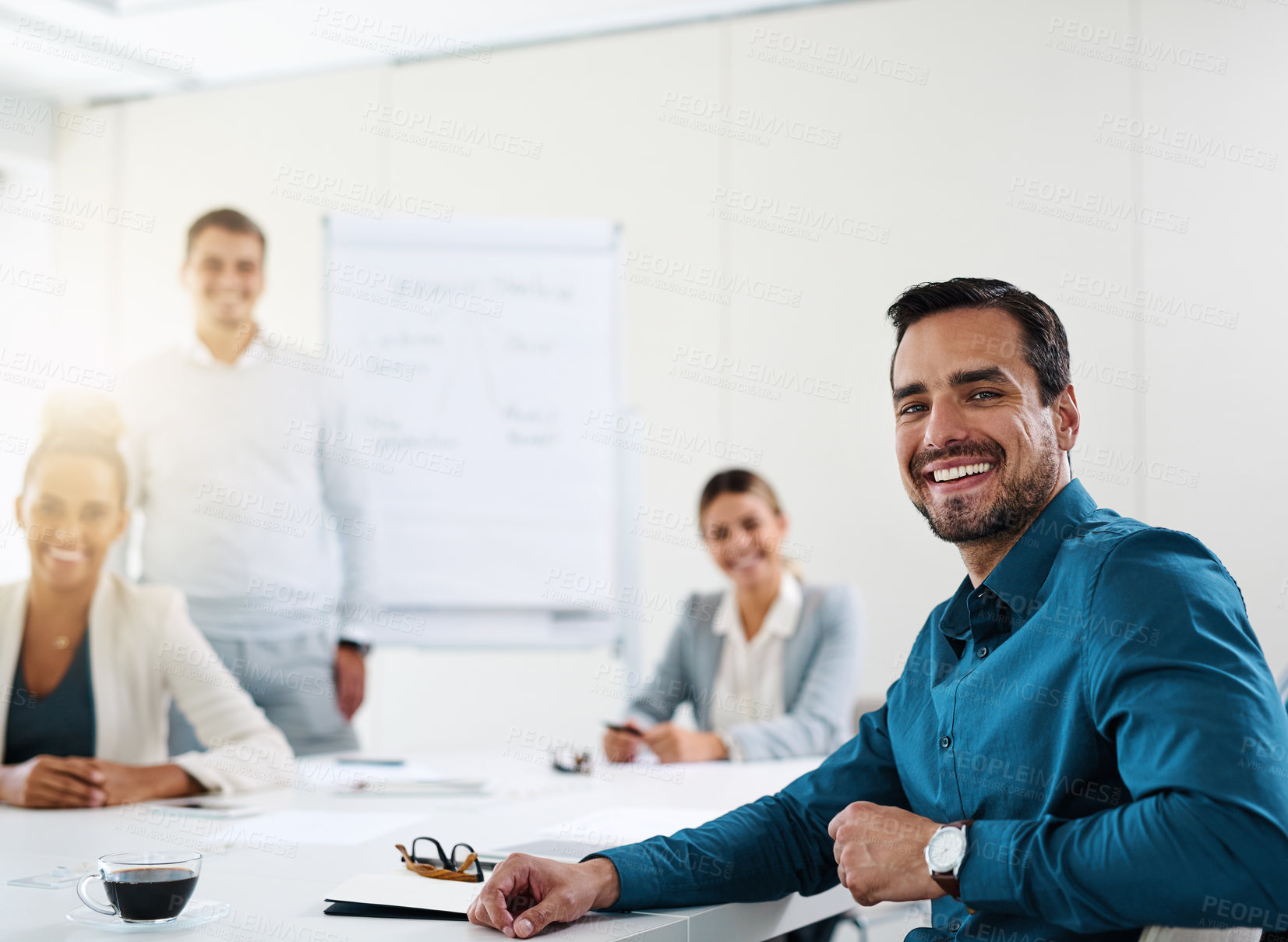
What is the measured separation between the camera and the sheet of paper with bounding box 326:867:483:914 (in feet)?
4.36

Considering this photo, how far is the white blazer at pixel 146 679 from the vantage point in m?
2.37

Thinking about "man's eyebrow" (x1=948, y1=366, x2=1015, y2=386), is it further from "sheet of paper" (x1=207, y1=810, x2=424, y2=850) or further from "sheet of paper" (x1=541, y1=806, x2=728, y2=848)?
"sheet of paper" (x1=207, y1=810, x2=424, y2=850)

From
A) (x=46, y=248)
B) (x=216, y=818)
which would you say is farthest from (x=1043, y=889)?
(x=46, y=248)

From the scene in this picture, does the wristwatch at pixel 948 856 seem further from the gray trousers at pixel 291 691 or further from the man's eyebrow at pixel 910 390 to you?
the gray trousers at pixel 291 691

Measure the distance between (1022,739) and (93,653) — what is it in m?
1.91

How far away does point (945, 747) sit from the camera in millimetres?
1408

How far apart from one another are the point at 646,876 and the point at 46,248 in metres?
4.45

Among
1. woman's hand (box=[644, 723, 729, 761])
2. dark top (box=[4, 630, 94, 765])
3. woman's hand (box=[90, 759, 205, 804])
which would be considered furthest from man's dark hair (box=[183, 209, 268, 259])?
woman's hand (box=[644, 723, 729, 761])

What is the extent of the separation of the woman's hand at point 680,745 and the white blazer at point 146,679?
2.63ft

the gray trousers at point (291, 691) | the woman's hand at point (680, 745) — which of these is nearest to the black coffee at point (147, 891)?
the woman's hand at point (680, 745)

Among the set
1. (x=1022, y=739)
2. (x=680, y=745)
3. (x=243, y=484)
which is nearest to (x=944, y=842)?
(x=1022, y=739)

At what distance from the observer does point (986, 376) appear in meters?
1.44

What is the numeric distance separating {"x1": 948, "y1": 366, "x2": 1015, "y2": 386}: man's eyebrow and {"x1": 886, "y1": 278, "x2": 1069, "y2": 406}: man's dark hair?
0.13ft

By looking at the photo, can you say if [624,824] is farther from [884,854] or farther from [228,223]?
[228,223]
